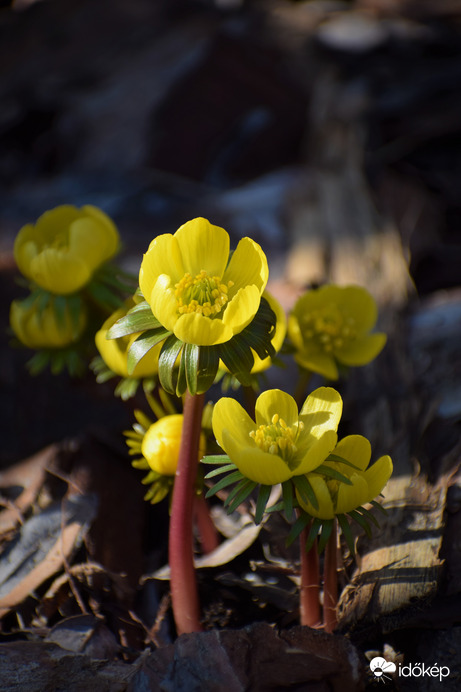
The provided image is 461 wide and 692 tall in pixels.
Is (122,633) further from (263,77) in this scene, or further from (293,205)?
(263,77)

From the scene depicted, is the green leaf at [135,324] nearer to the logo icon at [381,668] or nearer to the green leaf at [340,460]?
the green leaf at [340,460]

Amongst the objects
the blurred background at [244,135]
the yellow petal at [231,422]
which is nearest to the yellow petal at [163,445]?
the yellow petal at [231,422]

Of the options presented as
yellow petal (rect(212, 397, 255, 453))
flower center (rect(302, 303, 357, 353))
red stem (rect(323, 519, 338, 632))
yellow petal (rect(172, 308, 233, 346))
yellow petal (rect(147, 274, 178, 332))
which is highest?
yellow petal (rect(147, 274, 178, 332))

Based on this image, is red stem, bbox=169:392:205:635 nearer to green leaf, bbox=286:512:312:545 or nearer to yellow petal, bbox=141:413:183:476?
yellow petal, bbox=141:413:183:476

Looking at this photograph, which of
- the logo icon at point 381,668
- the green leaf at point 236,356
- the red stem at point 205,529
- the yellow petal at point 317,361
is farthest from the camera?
the red stem at point 205,529

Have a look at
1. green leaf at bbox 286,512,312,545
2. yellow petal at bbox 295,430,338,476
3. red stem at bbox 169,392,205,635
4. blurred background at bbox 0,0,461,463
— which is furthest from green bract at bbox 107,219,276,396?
blurred background at bbox 0,0,461,463

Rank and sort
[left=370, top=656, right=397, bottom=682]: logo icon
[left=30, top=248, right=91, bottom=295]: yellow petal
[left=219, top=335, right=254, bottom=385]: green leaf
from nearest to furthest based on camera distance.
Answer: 1. [left=219, top=335, right=254, bottom=385]: green leaf
2. [left=370, top=656, right=397, bottom=682]: logo icon
3. [left=30, top=248, right=91, bottom=295]: yellow petal

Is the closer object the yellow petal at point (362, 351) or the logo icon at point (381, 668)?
the logo icon at point (381, 668)
